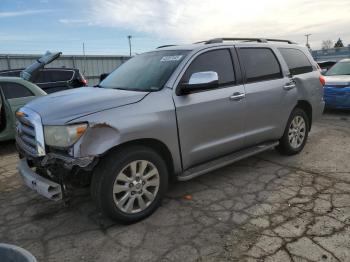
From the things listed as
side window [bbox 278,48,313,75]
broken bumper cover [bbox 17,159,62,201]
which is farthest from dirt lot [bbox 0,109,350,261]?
side window [bbox 278,48,313,75]

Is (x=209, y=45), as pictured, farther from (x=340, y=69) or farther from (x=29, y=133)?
(x=340, y=69)

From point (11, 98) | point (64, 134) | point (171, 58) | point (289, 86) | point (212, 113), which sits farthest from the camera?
point (11, 98)

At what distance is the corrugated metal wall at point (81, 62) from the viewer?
1525 centimetres

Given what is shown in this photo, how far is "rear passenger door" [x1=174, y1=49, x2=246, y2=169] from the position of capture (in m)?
4.14

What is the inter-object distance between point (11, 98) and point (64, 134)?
13.8 ft

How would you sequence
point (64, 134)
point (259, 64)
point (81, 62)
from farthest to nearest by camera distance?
point (81, 62) → point (259, 64) → point (64, 134)

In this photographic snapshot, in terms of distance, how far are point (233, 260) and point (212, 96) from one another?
203 cm

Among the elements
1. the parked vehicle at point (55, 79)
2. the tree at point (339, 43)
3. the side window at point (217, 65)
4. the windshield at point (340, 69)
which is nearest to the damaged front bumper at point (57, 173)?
the side window at point (217, 65)

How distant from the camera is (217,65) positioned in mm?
4641

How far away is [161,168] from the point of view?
12.9 ft

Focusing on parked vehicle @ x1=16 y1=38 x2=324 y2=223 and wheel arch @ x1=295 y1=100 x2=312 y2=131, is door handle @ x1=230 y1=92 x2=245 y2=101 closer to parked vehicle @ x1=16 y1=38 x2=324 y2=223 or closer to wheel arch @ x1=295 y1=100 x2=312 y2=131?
parked vehicle @ x1=16 y1=38 x2=324 y2=223

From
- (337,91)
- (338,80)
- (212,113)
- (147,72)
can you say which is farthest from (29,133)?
(338,80)

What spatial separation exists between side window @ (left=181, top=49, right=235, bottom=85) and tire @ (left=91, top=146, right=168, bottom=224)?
1.19m

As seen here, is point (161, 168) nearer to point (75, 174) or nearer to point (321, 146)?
point (75, 174)
